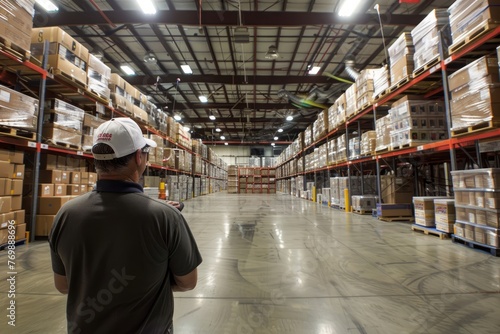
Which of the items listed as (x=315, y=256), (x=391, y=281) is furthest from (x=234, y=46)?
(x=391, y=281)

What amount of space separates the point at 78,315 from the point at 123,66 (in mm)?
11912

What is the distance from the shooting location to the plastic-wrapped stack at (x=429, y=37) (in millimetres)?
4418

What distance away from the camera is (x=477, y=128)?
3566 millimetres

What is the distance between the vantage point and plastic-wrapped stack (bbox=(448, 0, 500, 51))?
3.33 metres

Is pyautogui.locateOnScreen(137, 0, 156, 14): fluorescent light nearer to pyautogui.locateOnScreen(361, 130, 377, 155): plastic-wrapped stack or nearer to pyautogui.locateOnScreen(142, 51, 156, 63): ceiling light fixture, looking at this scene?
pyautogui.locateOnScreen(142, 51, 156, 63): ceiling light fixture

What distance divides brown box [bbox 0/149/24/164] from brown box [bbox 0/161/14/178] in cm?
7

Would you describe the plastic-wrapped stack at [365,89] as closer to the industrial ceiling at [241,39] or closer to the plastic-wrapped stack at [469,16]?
the industrial ceiling at [241,39]

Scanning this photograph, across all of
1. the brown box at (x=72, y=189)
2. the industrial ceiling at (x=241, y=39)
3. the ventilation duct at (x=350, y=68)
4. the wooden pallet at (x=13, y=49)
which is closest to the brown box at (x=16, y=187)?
the brown box at (x=72, y=189)

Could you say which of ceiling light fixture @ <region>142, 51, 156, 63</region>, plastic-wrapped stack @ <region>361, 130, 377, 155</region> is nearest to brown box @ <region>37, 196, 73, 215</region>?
plastic-wrapped stack @ <region>361, 130, 377, 155</region>

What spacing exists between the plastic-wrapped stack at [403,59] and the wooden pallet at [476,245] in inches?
127

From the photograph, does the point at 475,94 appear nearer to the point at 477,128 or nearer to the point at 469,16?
the point at 477,128

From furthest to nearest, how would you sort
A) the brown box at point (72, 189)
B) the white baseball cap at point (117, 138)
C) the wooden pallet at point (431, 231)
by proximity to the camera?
the brown box at point (72, 189), the wooden pallet at point (431, 231), the white baseball cap at point (117, 138)

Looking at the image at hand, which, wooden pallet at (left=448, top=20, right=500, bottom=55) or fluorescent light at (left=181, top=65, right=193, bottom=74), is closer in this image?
wooden pallet at (left=448, top=20, right=500, bottom=55)

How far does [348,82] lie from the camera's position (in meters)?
11.0
